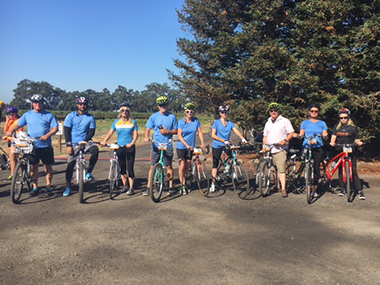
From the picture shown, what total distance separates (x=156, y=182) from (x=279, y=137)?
9.88 ft

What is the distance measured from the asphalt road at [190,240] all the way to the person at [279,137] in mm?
677

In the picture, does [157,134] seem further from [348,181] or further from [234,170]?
[348,181]

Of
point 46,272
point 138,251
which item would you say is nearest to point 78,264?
point 46,272

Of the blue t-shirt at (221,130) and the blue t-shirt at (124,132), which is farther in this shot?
the blue t-shirt at (221,130)

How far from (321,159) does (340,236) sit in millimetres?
2629

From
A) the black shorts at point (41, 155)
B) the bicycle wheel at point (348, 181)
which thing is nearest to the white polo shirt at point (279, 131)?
the bicycle wheel at point (348, 181)

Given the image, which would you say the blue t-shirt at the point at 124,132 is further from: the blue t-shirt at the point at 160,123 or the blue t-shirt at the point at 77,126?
the blue t-shirt at the point at 77,126

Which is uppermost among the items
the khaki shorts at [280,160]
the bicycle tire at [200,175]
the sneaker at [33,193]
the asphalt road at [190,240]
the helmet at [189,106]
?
the helmet at [189,106]

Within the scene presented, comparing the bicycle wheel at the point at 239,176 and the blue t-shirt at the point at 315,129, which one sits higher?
the blue t-shirt at the point at 315,129

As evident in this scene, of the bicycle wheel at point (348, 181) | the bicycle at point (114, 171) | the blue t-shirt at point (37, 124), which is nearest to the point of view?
the bicycle wheel at point (348, 181)

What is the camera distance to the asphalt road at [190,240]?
3.69 m

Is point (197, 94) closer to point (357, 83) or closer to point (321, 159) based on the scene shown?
point (357, 83)

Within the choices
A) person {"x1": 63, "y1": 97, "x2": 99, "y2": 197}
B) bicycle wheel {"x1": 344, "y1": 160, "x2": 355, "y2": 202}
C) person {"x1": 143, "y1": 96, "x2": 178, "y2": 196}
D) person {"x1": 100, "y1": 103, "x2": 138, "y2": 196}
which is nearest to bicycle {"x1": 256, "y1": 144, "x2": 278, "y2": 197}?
bicycle wheel {"x1": 344, "y1": 160, "x2": 355, "y2": 202}

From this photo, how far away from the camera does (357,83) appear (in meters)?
10.4
